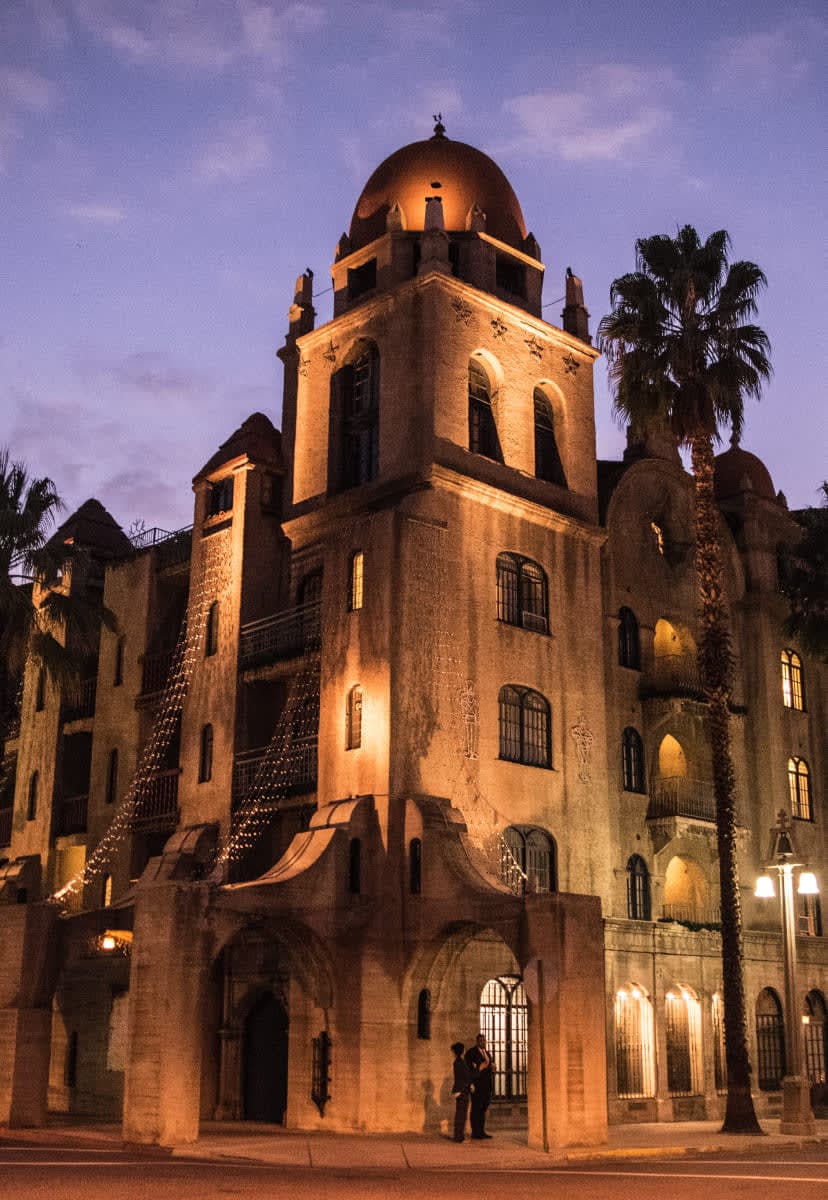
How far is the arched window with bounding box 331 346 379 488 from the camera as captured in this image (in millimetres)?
35062

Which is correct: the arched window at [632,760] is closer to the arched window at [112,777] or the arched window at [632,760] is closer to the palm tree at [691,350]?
the palm tree at [691,350]

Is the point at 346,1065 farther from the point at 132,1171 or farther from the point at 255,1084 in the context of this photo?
the point at 132,1171

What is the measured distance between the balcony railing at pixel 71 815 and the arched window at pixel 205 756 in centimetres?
678

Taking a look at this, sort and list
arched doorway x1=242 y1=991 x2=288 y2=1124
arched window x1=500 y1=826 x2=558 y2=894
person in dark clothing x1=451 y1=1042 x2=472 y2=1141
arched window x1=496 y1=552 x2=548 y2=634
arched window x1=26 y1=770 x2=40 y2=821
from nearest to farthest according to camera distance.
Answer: person in dark clothing x1=451 y1=1042 x2=472 y2=1141
arched window x1=500 y1=826 x2=558 y2=894
arched doorway x1=242 y1=991 x2=288 y2=1124
arched window x1=496 y1=552 x2=548 y2=634
arched window x1=26 y1=770 x2=40 y2=821

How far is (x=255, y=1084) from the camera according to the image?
31.7 m

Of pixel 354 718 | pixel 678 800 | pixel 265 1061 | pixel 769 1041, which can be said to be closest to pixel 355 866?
pixel 354 718

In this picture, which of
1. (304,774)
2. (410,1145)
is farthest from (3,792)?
(410,1145)

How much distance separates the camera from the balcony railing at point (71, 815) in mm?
41125

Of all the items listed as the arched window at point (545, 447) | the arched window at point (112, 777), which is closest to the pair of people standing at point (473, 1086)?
the arched window at point (545, 447)

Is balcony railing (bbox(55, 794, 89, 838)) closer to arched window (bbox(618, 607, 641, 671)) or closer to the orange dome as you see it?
arched window (bbox(618, 607, 641, 671))

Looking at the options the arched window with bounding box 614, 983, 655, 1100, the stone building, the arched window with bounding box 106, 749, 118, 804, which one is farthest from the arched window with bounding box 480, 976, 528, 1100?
the arched window with bounding box 106, 749, 118, 804

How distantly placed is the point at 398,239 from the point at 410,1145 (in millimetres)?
21832

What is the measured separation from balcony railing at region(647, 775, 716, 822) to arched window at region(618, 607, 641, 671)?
3.14 metres

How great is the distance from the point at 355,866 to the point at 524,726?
6.19 meters
